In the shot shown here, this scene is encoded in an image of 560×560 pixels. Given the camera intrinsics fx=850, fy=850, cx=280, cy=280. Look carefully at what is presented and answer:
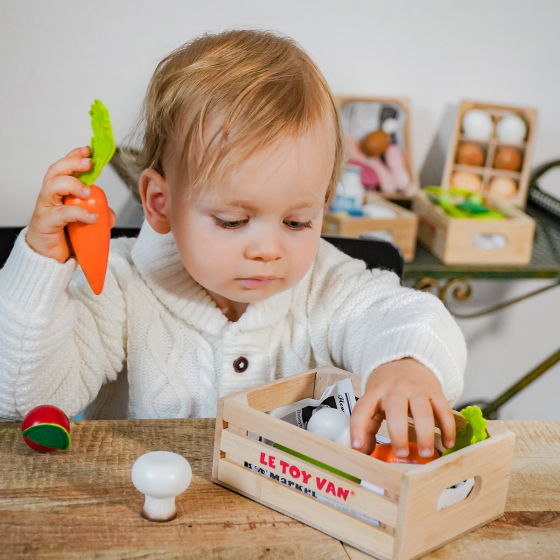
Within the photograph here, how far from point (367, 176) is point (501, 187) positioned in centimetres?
37

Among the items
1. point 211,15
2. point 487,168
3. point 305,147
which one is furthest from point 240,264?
point 487,168

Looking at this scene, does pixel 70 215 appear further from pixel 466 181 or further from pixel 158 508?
pixel 466 181

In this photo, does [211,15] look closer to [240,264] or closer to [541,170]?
[541,170]

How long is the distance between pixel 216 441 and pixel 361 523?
18 cm

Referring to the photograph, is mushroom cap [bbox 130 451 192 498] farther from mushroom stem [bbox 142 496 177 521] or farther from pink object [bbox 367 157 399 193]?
pink object [bbox 367 157 399 193]

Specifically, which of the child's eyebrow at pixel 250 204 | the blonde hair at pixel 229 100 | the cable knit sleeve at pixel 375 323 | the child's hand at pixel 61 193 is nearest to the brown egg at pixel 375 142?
the cable knit sleeve at pixel 375 323

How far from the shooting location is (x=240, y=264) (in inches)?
39.3

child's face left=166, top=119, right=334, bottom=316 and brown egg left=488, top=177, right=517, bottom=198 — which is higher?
child's face left=166, top=119, right=334, bottom=316

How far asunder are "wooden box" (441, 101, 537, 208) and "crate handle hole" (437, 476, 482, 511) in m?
1.47

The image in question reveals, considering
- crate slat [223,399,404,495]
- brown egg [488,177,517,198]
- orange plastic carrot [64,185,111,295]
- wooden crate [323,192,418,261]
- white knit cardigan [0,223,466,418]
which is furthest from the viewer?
brown egg [488,177,517,198]

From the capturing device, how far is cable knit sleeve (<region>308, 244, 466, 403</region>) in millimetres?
977

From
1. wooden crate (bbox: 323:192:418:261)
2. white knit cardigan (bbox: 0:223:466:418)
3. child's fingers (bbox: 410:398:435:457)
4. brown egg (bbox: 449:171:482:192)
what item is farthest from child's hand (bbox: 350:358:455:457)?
brown egg (bbox: 449:171:482:192)

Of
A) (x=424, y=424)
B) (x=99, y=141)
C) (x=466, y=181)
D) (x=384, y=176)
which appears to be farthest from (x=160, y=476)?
(x=466, y=181)

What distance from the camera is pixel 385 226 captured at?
6.31 feet
